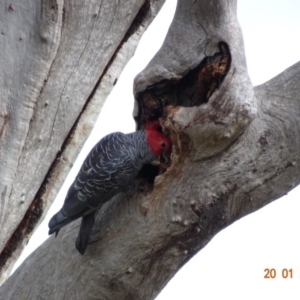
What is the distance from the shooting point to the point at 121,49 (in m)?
3.29

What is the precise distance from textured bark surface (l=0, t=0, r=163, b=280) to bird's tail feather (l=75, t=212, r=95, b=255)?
409 mm

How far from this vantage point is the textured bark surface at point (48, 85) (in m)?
2.86

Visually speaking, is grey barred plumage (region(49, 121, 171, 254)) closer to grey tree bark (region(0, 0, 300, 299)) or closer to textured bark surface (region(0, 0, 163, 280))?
grey tree bark (region(0, 0, 300, 299))

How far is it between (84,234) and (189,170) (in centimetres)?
50

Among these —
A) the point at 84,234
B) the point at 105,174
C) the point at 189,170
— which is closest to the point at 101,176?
the point at 105,174

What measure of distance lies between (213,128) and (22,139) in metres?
0.90

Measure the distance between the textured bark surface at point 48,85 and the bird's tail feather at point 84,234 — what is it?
1.34 feet

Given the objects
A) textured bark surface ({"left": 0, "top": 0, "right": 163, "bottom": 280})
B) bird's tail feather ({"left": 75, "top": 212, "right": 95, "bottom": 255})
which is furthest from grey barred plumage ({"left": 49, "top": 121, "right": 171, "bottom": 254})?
textured bark surface ({"left": 0, "top": 0, "right": 163, "bottom": 280})

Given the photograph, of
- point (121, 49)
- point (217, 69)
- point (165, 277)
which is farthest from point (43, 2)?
point (165, 277)

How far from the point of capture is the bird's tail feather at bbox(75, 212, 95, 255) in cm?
272

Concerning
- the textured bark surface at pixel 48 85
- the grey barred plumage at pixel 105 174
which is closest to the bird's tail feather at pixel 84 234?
the grey barred plumage at pixel 105 174

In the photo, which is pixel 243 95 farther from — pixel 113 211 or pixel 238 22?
pixel 113 211

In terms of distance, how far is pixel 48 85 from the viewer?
297 centimetres

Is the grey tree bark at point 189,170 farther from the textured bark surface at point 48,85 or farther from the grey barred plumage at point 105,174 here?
the textured bark surface at point 48,85
